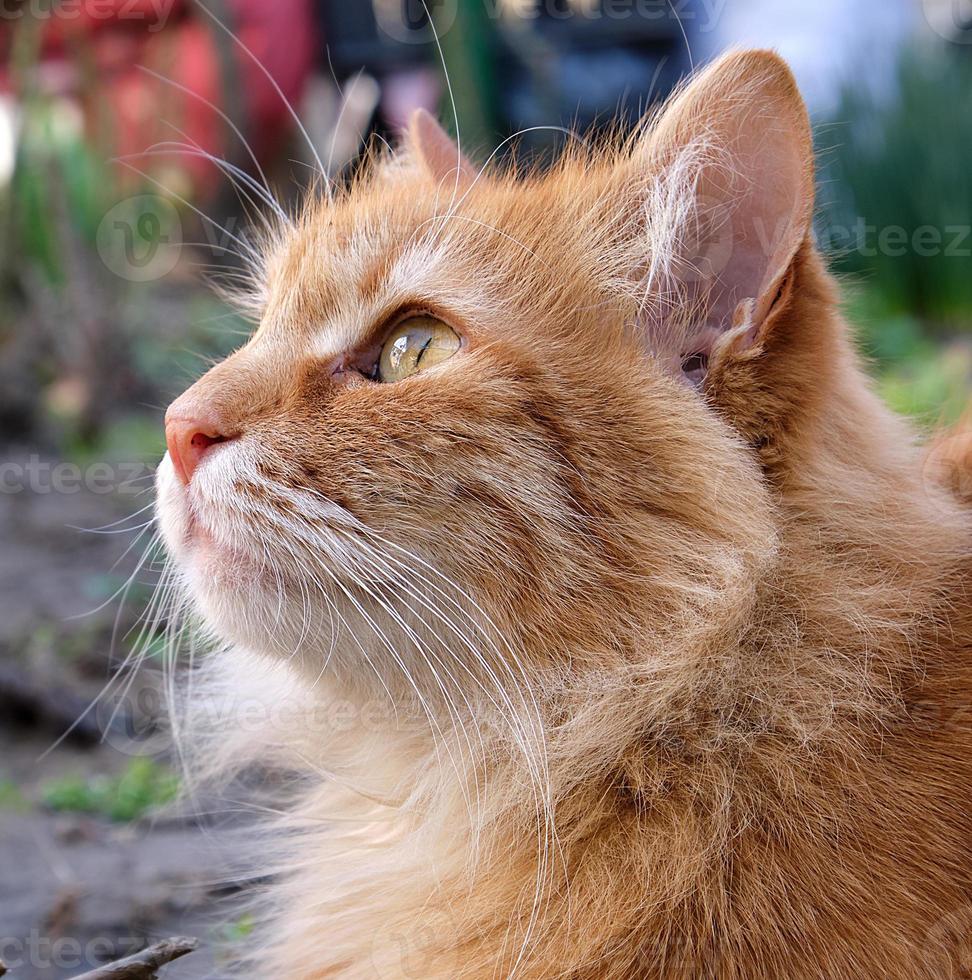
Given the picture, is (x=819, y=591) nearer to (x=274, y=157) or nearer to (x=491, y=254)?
(x=491, y=254)

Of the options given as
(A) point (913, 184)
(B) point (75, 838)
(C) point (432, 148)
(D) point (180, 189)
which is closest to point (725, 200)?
(C) point (432, 148)

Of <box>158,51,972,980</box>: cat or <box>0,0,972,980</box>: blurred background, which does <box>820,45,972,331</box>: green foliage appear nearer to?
<box>0,0,972,980</box>: blurred background

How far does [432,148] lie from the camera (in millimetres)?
2770

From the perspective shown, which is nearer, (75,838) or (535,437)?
(535,437)

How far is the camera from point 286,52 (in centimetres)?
774

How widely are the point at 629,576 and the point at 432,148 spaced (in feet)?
→ 4.44

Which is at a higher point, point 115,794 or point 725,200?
point 725,200

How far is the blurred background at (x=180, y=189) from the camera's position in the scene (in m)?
4.47

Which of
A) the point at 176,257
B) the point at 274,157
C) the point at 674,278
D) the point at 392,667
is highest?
the point at 674,278

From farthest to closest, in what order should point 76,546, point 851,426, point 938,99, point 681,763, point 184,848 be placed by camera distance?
point 938,99 → point 76,546 → point 184,848 → point 851,426 → point 681,763

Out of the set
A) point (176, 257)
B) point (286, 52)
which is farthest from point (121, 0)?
point (176, 257)

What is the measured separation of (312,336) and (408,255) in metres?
0.24

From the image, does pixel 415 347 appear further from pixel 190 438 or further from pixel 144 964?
pixel 144 964

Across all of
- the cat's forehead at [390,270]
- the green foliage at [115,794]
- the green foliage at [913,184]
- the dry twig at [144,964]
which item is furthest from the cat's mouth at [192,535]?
the green foliage at [913,184]
